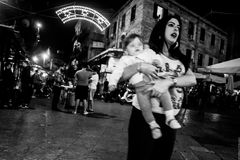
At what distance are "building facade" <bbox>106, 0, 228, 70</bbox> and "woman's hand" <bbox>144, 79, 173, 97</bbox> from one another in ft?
59.6

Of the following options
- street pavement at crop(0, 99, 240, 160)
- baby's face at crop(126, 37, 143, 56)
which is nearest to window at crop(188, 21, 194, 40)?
street pavement at crop(0, 99, 240, 160)

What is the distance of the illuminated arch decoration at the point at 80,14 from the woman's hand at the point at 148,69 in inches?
364

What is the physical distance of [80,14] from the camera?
1068 cm

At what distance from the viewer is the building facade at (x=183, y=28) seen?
22172 mm

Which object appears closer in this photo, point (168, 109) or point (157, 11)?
point (168, 109)

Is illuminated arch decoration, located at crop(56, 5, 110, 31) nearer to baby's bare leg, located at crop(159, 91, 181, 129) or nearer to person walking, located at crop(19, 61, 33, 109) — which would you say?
person walking, located at crop(19, 61, 33, 109)

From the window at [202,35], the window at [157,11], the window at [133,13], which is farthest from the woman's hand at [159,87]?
the window at [202,35]

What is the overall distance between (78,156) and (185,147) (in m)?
2.63

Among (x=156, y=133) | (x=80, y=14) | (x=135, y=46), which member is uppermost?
(x=80, y=14)

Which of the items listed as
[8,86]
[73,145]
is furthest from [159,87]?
[8,86]

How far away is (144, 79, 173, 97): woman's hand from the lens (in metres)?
1.78

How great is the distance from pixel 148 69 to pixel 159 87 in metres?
0.17

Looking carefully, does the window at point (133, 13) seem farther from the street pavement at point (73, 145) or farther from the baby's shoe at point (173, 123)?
the baby's shoe at point (173, 123)

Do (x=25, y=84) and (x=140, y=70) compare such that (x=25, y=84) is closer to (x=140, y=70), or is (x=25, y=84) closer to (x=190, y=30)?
(x=140, y=70)
